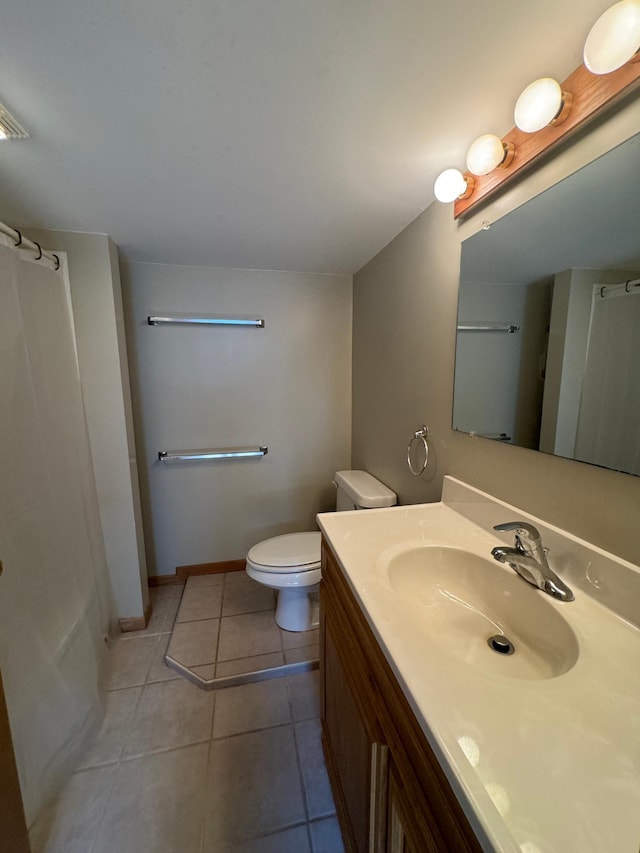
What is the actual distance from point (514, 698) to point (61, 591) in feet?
5.07

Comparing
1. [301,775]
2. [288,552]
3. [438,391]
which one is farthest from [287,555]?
[438,391]

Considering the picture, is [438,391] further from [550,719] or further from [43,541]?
[43,541]

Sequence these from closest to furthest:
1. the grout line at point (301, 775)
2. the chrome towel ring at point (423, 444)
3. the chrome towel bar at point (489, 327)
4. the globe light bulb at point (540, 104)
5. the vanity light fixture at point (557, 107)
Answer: the vanity light fixture at point (557, 107) → the globe light bulb at point (540, 104) → the chrome towel bar at point (489, 327) → the grout line at point (301, 775) → the chrome towel ring at point (423, 444)

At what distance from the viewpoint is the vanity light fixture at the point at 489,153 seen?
2.94 ft

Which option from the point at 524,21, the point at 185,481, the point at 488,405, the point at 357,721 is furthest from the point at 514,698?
the point at 185,481

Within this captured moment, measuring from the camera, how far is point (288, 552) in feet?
5.79

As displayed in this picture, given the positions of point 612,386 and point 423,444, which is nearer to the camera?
point 612,386

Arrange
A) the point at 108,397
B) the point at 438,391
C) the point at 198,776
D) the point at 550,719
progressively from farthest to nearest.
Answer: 1. the point at 108,397
2. the point at 438,391
3. the point at 198,776
4. the point at 550,719

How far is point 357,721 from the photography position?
0.81m

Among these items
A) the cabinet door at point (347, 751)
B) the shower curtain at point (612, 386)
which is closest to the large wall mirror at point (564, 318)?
the shower curtain at point (612, 386)

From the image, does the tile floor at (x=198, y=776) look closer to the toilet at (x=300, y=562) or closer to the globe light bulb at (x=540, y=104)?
the toilet at (x=300, y=562)

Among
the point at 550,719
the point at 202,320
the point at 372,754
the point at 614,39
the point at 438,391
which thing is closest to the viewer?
the point at 550,719

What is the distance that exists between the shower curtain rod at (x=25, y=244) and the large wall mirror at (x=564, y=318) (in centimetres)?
156

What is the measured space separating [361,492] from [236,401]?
1021 mm
